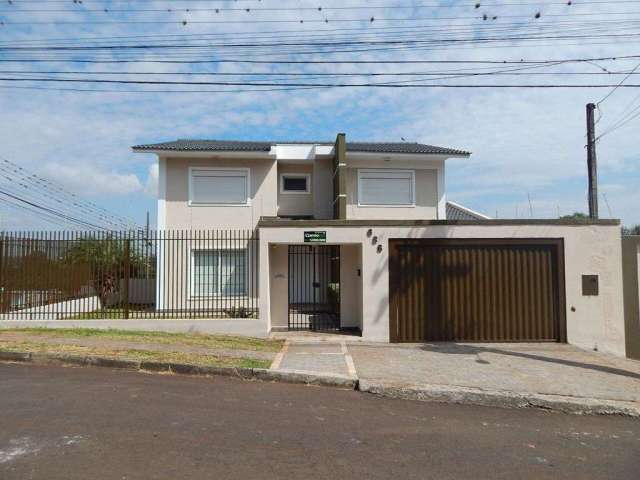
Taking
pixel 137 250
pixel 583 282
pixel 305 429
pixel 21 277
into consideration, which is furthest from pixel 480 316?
pixel 21 277

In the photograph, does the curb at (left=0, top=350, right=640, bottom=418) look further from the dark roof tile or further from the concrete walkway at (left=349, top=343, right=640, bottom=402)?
the dark roof tile

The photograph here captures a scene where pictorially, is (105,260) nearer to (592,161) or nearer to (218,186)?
(218,186)

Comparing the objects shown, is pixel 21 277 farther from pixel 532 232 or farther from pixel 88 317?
pixel 532 232

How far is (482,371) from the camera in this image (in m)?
8.49

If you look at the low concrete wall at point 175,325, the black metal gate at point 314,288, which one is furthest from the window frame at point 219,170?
the low concrete wall at point 175,325

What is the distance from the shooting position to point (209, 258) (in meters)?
15.4

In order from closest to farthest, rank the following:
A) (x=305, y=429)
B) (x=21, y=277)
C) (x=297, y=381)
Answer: (x=305, y=429) → (x=297, y=381) → (x=21, y=277)

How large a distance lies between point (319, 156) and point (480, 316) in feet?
26.6

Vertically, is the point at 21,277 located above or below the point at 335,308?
above

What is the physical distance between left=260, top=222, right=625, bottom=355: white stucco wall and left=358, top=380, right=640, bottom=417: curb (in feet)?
14.8

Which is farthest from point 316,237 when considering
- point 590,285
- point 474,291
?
point 590,285

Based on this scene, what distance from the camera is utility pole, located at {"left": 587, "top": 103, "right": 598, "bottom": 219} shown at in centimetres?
1438

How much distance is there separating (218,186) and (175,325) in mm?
5666

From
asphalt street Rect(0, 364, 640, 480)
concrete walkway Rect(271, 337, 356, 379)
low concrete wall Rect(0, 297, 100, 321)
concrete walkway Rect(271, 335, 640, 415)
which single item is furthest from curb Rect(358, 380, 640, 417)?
low concrete wall Rect(0, 297, 100, 321)
